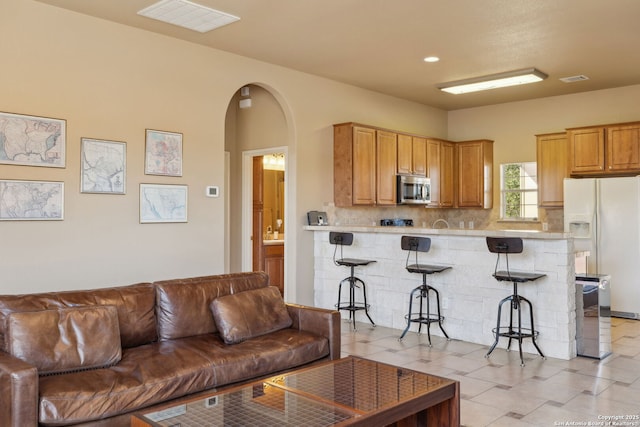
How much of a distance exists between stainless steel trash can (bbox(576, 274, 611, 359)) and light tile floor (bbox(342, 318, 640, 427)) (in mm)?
120

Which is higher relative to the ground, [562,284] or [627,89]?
[627,89]

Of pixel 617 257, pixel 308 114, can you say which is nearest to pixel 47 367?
pixel 308 114

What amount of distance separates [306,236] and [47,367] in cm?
418

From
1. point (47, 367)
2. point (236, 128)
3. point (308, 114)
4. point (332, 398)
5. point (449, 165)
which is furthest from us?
point (449, 165)

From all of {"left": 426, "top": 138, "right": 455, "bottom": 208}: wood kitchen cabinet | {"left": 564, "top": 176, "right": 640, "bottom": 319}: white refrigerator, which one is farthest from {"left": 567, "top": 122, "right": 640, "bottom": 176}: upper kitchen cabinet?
{"left": 426, "top": 138, "right": 455, "bottom": 208}: wood kitchen cabinet

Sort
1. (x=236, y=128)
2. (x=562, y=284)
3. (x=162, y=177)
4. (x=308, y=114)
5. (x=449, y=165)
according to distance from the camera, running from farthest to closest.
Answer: (x=449, y=165) → (x=236, y=128) → (x=308, y=114) → (x=162, y=177) → (x=562, y=284)

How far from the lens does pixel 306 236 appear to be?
678 cm

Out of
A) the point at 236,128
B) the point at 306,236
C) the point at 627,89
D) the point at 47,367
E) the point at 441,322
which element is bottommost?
the point at 441,322

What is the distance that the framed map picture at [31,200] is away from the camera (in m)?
4.36

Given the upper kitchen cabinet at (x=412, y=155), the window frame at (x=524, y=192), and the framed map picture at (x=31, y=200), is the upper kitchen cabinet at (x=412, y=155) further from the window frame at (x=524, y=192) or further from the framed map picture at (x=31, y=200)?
the framed map picture at (x=31, y=200)

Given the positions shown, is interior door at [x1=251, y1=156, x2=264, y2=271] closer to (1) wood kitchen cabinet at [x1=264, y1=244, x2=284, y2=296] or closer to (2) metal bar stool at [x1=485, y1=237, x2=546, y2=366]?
(1) wood kitchen cabinet at [x1=264, y1=244, x2=284, y2=296]

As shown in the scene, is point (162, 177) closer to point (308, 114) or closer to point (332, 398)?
point (308, 114)

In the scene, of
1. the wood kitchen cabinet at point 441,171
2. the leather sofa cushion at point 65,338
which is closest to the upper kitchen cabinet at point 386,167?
the wood kitchen cabinet at point 441,171

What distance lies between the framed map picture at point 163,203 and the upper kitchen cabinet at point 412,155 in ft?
11.1
